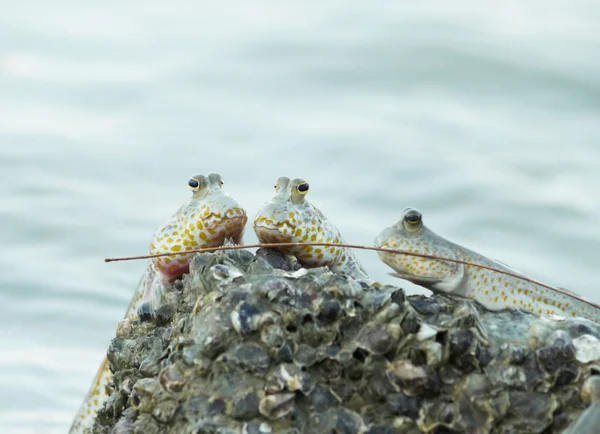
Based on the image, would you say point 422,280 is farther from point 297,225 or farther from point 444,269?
point 297,225

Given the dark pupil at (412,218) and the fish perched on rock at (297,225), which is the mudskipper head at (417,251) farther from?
the fish perched on rock at (297,225)

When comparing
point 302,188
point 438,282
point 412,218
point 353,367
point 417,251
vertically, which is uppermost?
point 302,188

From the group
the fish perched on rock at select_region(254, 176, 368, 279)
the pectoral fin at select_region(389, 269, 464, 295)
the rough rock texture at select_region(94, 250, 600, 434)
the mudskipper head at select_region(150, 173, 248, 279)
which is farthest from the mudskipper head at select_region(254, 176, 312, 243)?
the rough rock texture at select_region(94, 250, 600, 434)

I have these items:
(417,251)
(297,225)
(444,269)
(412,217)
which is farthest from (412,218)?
(297,225)

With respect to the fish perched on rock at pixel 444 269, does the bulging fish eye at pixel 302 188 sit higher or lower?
higher

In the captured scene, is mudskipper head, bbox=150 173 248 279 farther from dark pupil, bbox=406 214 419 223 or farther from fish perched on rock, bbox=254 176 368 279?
dark pupil, bbox=406 214 419 223

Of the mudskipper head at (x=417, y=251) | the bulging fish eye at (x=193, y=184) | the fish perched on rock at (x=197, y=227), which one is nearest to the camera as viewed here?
the mudskipper head at (x=417, y=251)

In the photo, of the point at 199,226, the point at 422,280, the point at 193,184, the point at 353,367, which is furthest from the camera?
the point at 193,184

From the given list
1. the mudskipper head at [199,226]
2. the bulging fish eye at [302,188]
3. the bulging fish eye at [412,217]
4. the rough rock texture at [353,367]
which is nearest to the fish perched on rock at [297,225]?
the bulging fish eye at [302,188]
